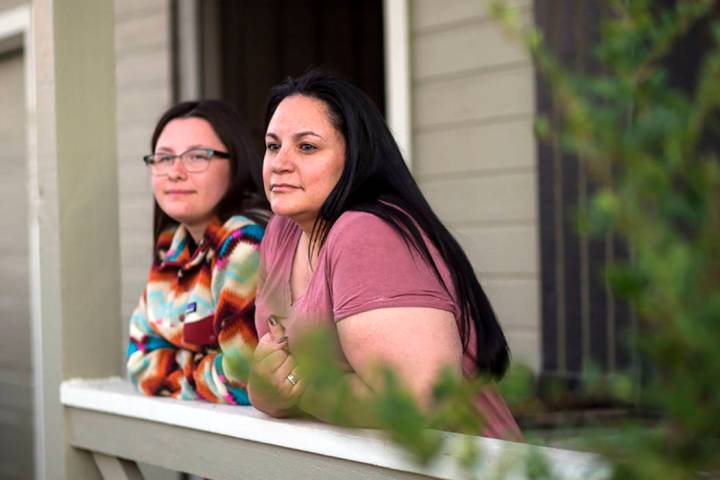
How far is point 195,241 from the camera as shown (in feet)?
7.65

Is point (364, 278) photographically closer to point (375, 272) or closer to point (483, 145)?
point (375, 272)

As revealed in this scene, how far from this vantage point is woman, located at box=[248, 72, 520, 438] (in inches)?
59.4

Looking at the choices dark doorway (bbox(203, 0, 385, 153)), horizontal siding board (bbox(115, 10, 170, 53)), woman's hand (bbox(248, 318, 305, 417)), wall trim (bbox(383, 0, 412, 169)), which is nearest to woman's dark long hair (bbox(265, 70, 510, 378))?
woman's hand (bbox(248, 318, 305, 417))

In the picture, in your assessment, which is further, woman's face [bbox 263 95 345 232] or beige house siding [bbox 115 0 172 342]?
beige house siding [bbox 115 0 172 342]

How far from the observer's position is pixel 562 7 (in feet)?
10.5

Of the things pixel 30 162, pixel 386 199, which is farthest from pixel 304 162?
pixel 30 162

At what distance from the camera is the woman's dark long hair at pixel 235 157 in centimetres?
224

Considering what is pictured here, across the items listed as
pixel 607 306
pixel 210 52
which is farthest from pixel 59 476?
pixel 210 52

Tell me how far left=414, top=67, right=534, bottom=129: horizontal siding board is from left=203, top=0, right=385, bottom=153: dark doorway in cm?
118

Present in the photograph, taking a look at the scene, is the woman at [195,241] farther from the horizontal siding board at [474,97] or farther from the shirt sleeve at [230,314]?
the horizontal siding board at [474,97]

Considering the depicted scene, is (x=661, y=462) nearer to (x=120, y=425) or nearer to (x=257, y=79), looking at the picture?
(x=120, y=425)

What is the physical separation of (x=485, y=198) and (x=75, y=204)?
1.53m

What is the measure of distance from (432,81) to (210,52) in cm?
157

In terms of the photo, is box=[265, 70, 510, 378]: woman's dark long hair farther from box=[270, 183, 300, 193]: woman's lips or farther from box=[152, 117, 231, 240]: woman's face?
box=[152, 117, 231, 240]: woman's face
